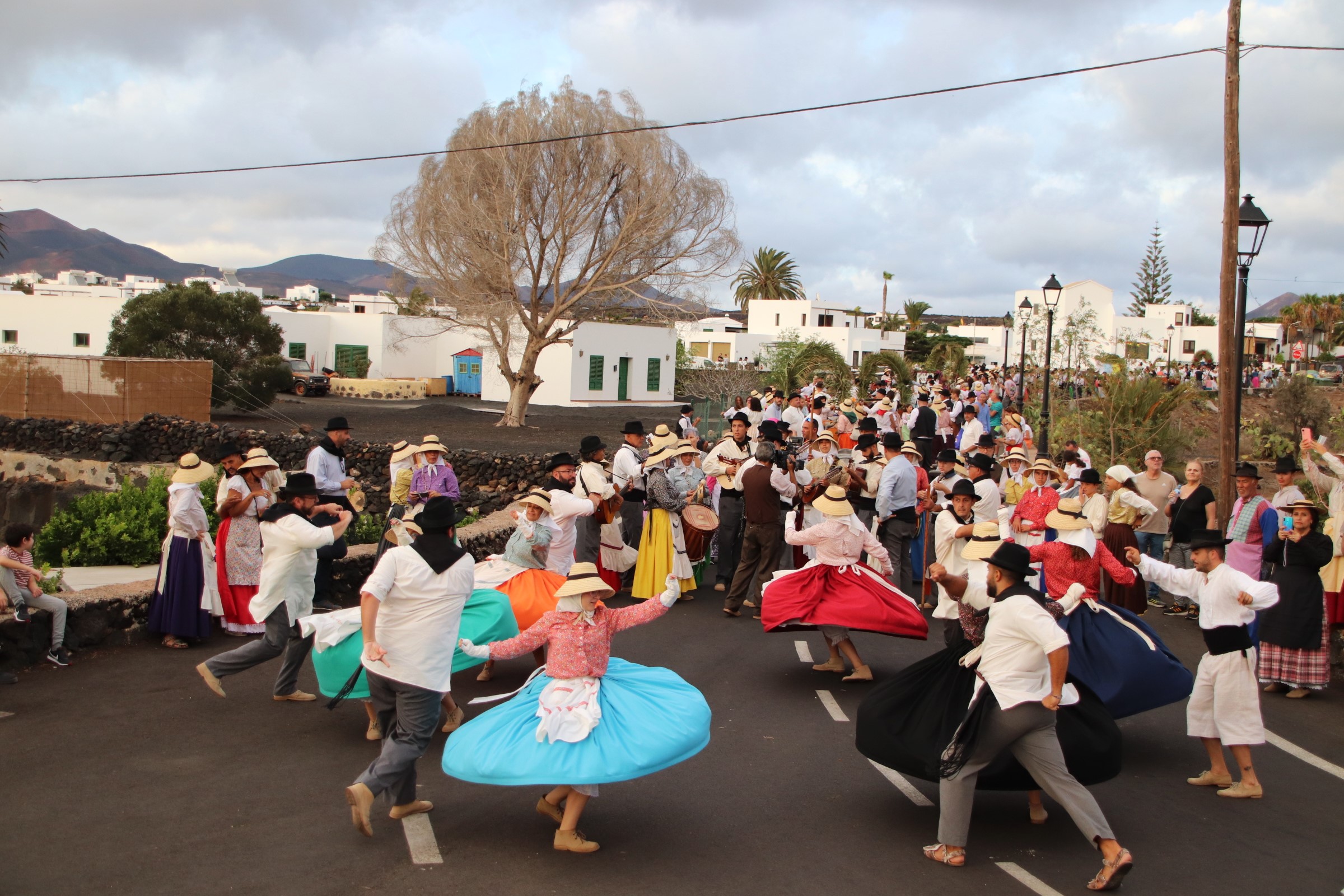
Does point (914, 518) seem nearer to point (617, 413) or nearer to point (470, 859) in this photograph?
point (470, 859)

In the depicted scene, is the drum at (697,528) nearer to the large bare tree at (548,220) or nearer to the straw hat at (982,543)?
the straw hat at (982,543)

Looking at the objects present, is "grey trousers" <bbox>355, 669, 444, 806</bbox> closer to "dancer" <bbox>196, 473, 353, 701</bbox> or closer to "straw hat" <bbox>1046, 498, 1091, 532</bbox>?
"dancer" <bbox>196, 473, 353, 701</bbox>

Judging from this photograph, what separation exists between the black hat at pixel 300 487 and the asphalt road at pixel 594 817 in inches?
61.8

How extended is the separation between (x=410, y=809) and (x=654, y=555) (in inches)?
236

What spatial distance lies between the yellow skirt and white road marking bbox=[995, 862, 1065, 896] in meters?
6.39

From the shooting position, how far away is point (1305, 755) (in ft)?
24.0

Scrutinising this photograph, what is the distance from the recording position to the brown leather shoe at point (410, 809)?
5.70 m

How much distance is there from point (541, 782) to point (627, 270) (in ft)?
108

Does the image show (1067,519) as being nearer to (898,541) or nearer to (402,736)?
(898,541)

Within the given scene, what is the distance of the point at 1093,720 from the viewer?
5.77m

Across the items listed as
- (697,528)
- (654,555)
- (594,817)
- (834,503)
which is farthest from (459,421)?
(594,817)

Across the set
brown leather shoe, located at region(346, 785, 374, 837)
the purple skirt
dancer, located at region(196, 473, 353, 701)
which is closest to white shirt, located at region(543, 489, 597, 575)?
dancer, located at region(196, 473, 353, 701)

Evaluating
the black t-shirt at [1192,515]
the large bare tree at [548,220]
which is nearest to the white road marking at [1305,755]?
the black t-shirt at [1192,515]

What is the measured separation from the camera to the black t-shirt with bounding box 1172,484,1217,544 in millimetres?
11258
